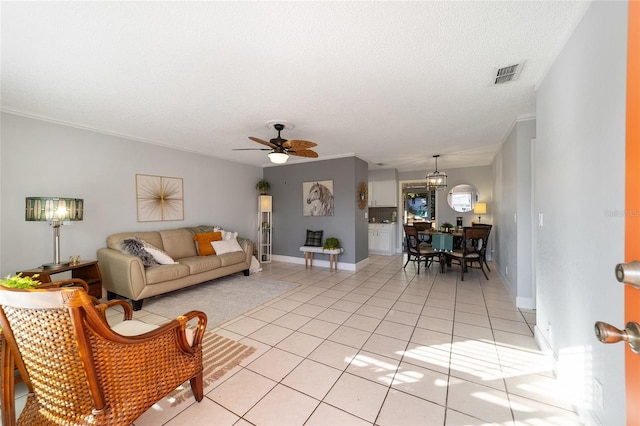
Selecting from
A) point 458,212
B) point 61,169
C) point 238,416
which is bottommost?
point 238,416

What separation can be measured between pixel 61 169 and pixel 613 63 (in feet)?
17.2

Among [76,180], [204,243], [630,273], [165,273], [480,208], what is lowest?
[165,273]

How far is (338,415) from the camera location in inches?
58.4

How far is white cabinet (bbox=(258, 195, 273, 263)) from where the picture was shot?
581 cm

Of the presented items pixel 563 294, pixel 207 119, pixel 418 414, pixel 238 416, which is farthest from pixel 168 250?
pixel 563 294

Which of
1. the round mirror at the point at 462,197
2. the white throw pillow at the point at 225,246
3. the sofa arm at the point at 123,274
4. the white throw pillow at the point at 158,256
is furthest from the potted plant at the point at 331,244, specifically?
the round mirror at the point at 462,197

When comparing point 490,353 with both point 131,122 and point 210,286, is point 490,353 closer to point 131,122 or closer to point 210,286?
point 210,286

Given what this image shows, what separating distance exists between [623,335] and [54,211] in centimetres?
437

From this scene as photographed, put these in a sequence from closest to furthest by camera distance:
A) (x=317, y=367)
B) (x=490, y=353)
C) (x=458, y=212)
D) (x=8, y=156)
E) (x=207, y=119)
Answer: (x=317, y=367)
(x=490, y=353)
(x=8, y=156)
(x=207, y=119)
(x=458, y=212)

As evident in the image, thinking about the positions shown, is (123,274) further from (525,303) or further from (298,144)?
(525,303)

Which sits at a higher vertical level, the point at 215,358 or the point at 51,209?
the point at 51,209

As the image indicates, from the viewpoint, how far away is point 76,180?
335 centimetres

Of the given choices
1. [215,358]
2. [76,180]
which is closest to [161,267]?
[76,180]

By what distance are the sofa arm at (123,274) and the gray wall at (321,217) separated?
3297mm
